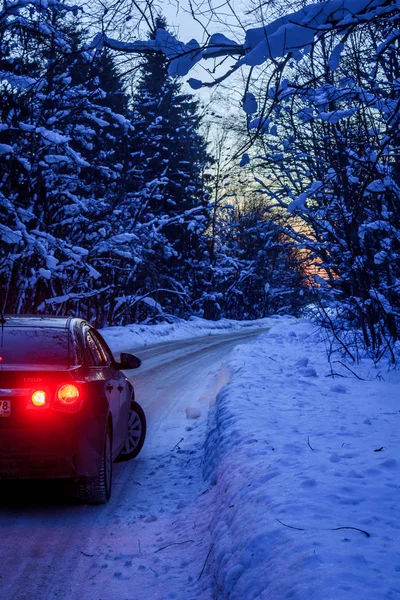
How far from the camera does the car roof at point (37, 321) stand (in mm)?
5090

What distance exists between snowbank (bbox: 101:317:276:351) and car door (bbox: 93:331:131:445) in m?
12.7

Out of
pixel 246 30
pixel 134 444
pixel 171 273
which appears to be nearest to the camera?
pixel 246 30

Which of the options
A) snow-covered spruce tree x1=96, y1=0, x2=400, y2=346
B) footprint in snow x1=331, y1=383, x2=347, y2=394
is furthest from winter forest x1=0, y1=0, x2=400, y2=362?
footprint in snow x1=331, y1=383, x2=347, y2=394

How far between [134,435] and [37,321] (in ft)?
6.10

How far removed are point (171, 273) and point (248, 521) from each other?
3296 cm

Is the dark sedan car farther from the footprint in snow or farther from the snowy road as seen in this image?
the footprint in snow

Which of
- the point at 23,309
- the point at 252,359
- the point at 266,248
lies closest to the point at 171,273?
the point at 23,309

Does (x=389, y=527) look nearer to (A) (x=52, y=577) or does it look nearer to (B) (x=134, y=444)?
(A) (x=52, y=577)

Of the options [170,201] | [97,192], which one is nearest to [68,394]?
[97,192]

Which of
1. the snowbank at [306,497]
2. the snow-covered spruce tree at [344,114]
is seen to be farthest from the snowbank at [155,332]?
the snowbank at [306,497]

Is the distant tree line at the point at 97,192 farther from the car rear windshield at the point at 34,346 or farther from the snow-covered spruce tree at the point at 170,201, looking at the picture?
the car rear windshield at the point at 34,346

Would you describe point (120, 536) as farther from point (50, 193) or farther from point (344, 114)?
point (50, 193)

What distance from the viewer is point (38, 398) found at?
4.14m

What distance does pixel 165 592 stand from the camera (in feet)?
10.6
